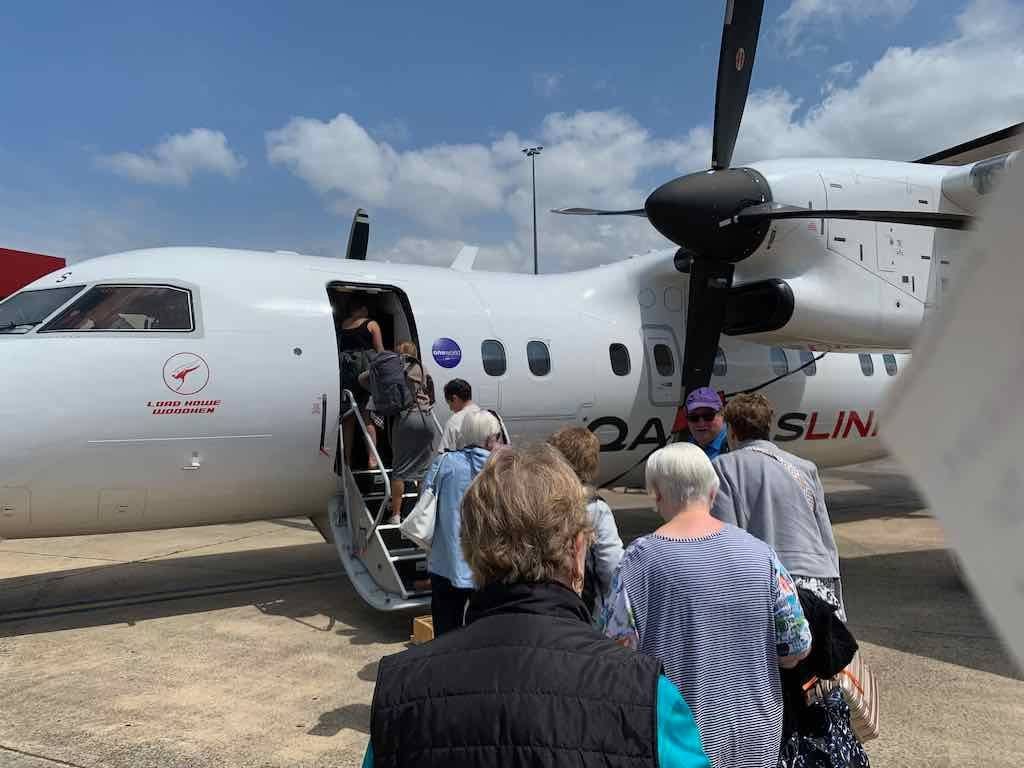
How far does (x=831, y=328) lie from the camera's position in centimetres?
894

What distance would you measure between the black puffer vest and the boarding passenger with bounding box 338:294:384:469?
587cm

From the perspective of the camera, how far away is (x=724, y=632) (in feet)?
8.05

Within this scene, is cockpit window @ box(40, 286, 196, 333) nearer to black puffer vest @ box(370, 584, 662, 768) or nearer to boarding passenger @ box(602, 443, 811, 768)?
boarding passenger @ box(602, 443, 811, 768)

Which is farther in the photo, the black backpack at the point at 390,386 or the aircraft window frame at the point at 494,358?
the aircraft window frame at the point at 494,358

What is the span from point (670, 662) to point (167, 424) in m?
5.38

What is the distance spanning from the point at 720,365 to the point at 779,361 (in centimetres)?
94

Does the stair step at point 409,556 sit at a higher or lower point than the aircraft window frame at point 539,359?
lower

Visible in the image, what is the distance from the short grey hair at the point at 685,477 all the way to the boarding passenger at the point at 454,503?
1.74 meters

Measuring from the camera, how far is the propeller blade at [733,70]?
8758mm

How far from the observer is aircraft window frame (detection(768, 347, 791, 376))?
10102 millimetres

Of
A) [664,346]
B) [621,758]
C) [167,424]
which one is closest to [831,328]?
[664,346]

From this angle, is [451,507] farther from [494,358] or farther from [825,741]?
[494,358]

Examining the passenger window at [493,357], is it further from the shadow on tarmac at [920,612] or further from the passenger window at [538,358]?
the shadow on tarmac at [920,612]

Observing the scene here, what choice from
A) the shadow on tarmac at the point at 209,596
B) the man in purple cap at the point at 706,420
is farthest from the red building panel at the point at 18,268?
the man in purple cap at the point at 706,420
